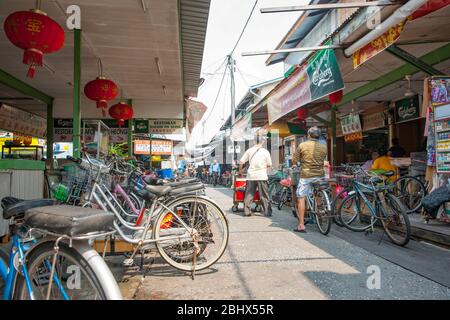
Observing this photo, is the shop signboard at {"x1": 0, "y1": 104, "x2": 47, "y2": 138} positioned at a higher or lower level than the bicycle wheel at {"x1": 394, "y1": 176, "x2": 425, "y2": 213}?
higher

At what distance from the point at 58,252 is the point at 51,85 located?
8.47 metres

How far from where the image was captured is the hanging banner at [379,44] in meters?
4.57

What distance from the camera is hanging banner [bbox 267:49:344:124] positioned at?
5.64 metres

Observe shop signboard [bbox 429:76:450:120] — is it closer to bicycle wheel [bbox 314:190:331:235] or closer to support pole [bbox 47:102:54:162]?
bicycle wheel [bbox 314:190:331:235]

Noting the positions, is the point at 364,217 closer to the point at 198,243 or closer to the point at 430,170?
the point at 430,170

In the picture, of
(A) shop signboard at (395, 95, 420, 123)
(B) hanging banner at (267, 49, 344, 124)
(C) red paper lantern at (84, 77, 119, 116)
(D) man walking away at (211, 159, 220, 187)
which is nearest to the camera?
(B) hanging banner at (267, 49, 344, 124)

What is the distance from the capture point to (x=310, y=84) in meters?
6.55

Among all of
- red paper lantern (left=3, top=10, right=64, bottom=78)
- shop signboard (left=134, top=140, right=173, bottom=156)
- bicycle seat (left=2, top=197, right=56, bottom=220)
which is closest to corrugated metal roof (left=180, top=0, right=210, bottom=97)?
red paper lantern (left=3, top=10, right=64, bottom=78)

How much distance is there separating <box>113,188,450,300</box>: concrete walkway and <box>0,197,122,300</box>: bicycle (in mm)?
1063

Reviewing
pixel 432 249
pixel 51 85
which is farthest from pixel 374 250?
pixel 51 85

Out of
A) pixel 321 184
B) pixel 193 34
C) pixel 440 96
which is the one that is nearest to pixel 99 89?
pixel 193 34

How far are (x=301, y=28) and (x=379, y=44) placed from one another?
12.5m
